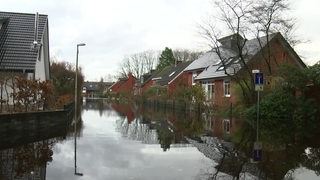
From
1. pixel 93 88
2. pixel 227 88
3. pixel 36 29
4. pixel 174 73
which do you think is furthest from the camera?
pixel 93 88

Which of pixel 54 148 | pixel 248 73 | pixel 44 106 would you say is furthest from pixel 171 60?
pixel 54 148

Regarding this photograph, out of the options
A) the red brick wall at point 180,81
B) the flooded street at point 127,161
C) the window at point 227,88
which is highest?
the red brick wall at point 180,81

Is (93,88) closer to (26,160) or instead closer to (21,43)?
(21,43)

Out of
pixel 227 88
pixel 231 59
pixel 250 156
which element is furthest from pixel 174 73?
pixel 250 156

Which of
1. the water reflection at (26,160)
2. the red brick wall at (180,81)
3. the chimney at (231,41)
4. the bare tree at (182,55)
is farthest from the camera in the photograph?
the bare tree at (182,55)

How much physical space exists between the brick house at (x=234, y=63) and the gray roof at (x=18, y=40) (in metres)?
14.6

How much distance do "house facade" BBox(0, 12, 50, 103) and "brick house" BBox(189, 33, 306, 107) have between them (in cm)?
1440

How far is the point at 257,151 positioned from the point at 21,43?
69.1 ft

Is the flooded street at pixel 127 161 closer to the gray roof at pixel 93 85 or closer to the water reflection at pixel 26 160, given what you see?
the water reflection at pixel 26 160

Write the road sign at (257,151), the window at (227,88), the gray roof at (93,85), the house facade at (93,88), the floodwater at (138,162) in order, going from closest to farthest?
the floodwater at (138,162) < the road sign at (257,151) < the window at (227,88) < the house facade at (93,88) < the gray roof at (93,85)

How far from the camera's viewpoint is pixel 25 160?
36.2ft

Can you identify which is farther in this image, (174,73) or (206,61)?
(174,73)

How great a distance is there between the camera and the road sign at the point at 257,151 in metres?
11.6

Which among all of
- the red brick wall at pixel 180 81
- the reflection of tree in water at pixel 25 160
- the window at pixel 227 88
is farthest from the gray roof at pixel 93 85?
the reflection of tree in water at pixel 25 160
